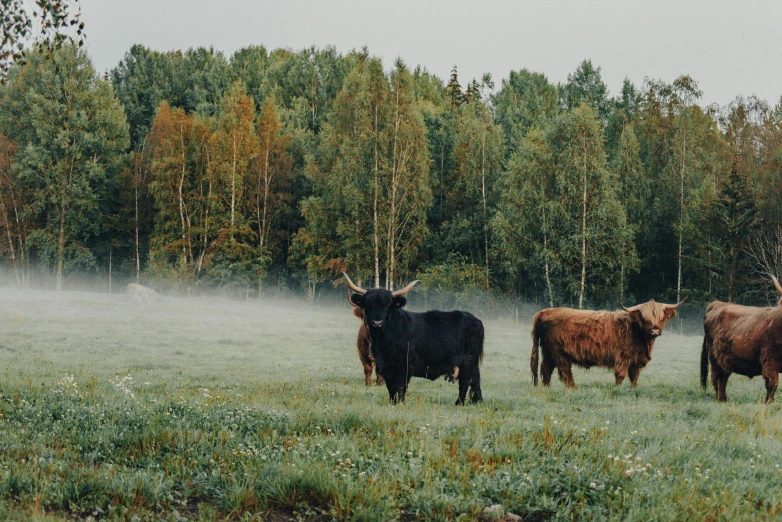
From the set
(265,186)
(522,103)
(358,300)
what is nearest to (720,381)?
(358,300)

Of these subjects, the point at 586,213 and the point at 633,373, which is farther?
the point at 586,213

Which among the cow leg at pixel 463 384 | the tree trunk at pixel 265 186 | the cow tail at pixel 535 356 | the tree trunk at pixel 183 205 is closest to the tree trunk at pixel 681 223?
the tree trunk at pixel 265 186

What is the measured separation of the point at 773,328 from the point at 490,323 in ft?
91.0

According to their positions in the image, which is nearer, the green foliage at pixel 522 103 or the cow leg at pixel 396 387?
the cow leg at pixel 396 387

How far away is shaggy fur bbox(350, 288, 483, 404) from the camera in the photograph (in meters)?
10.1

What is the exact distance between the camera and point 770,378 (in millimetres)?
10523

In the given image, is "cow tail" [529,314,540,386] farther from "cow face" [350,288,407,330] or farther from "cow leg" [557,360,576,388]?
"cow face" [350,288,407,330]

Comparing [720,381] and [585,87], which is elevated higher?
[585,87]

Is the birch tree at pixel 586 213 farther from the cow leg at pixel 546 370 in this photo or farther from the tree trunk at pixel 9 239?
the tree trunk at pixel 9 239

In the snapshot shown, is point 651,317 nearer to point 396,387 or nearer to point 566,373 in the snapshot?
point 566,373

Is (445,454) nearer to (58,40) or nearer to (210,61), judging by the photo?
(58,40)

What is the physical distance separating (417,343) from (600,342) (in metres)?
5.05

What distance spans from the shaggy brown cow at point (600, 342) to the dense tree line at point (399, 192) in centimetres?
2438

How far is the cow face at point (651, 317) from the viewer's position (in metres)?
13.6
